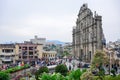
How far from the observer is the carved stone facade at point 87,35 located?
5538cm

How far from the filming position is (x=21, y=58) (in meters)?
74.2

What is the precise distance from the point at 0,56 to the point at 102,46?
2703 centimetres

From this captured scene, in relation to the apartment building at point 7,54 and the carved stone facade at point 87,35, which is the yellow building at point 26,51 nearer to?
the apartment building at point 7,54

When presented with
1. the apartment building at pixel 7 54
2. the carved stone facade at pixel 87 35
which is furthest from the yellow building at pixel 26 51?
the carved stone facade at pixel 87 35

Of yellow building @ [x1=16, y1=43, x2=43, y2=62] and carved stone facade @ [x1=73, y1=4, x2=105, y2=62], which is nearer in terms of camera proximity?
carved stone facade @ [x1=73, y1=4, x2=105, y2=62]

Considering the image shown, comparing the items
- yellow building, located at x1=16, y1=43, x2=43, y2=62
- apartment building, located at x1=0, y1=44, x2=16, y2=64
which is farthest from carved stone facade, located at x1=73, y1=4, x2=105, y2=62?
apartment building, located at x1=0, y1=44, x2=16, y2=64

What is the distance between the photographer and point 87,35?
6228 cm

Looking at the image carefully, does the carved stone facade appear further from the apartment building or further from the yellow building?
the apartment building

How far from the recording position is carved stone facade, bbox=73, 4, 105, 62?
5538 cm

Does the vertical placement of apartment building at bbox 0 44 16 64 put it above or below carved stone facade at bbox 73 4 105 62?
below

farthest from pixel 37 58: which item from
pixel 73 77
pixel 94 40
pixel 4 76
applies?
pixel 73 77

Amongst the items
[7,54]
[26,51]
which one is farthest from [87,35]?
[7,54]

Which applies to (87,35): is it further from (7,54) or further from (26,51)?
(7,54)

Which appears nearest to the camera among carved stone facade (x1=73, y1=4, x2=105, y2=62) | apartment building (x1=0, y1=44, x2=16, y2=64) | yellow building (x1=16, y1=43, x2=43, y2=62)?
carved stone facade (x1=73, y1=4, x2=105, y2=62)
